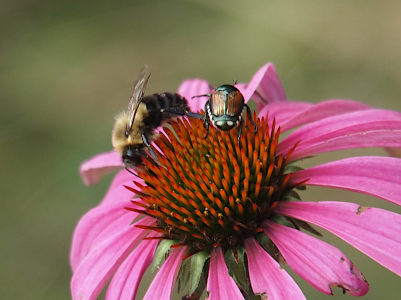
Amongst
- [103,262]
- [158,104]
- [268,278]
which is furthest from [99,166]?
[268,278]

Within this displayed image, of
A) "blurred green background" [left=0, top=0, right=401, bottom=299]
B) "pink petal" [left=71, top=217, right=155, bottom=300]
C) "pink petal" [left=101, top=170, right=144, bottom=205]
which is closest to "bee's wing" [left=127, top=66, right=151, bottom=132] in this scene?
"pink petal" [left=101, top=170, right=144, bottom=205]

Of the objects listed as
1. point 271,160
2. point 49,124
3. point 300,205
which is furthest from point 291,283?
point 49,124

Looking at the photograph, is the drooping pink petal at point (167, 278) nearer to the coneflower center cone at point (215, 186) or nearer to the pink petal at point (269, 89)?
the coneflower center cone at point (215, 186)

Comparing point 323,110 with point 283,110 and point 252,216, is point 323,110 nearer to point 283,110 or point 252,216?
point 283,110

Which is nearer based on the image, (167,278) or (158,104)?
(167,278)

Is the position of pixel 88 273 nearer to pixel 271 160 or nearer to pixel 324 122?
pixel 271 160

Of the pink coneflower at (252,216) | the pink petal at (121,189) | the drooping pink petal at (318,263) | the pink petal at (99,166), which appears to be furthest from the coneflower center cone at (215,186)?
the pink petal at (99,166)

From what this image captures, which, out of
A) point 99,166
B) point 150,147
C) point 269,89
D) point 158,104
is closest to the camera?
point 150,147
